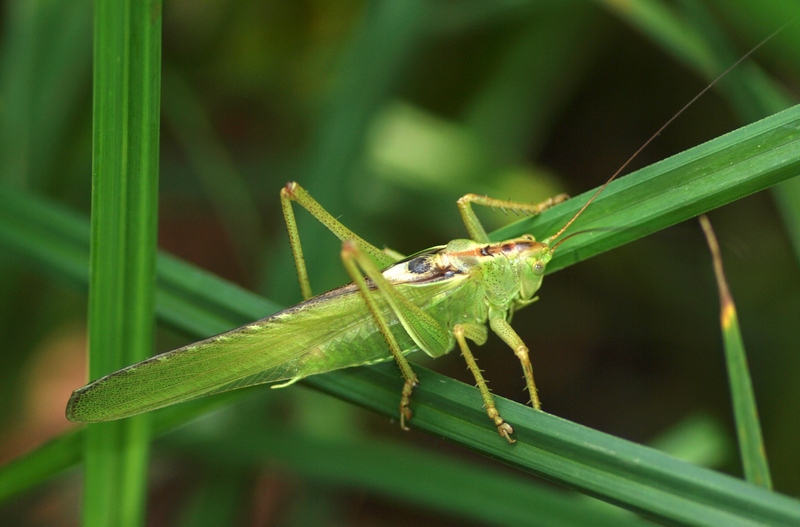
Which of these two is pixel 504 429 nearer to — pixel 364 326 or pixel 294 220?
pixel 364 326

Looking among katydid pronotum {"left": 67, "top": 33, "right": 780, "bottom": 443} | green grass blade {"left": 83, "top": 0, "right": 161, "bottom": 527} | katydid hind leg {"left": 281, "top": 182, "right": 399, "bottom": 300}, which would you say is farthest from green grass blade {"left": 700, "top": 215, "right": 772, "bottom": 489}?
green grass blade {"left": 83, "top": 0, "right": 161, "bottom": 527}

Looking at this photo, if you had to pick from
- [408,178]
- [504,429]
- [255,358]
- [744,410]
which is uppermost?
[408,178]

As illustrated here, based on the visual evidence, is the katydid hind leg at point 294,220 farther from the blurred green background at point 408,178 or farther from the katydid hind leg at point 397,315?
the blurred green background at point 408,178

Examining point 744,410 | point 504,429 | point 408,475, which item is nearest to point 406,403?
point 504,429

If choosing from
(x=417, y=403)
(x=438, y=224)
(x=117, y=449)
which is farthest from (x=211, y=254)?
(x=417, y=403)

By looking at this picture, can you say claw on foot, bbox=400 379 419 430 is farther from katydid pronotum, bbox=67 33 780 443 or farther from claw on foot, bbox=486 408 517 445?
claw on foot, bbox=486 408 517 445

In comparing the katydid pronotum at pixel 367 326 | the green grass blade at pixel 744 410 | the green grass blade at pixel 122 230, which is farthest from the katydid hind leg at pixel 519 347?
the green grass blade at pixel 122 230

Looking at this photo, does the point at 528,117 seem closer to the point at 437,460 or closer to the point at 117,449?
the point at 437,460
